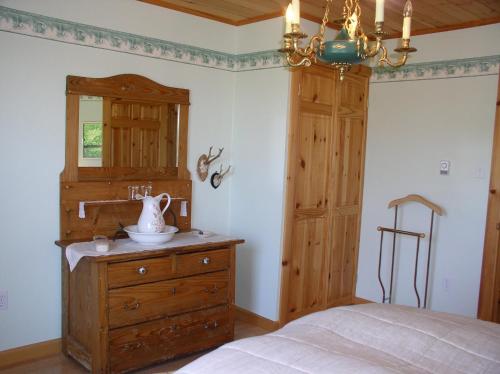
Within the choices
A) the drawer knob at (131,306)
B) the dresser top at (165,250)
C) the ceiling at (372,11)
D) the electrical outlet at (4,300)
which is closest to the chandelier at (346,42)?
the ceiling at (372,11)

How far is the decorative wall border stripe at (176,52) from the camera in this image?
2.93 metres

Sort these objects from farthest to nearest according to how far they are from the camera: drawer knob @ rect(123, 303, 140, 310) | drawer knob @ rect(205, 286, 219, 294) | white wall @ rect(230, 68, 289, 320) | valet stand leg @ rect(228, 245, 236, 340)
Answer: white wall @ rect(230, 68, 289, 320) < valet stand leg @ rect(228, 245, 236, 340) < drawer knob @ rect(205, 286, 219, 294) < drawer knob @ rect(123, 303, 140, 310)

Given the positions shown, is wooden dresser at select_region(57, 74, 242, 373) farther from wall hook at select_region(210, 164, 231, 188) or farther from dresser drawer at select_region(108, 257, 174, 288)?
wall hook at select_region(210, 164, 231, 188)

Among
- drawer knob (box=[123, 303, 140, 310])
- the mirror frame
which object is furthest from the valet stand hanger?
drawer knob (box=[123, 303, 140, 310])

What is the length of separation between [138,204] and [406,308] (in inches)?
75.8

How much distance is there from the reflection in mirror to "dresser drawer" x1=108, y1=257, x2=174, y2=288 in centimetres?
75

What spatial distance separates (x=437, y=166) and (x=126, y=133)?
240 centimetres

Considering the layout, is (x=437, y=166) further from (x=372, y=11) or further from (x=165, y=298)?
(x=165, y=298)

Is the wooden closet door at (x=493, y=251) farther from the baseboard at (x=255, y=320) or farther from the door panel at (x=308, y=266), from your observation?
the baseboard at (x=255, y=320)

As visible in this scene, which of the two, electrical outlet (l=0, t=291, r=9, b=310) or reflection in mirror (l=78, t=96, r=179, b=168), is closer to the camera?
electrical outlet (l=0, t=291, r=9, b=310)

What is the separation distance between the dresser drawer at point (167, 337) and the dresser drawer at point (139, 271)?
271 millimetres

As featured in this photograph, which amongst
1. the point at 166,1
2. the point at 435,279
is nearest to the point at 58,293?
the point at 166,1

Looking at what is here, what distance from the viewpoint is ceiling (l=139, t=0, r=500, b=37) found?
3291mm

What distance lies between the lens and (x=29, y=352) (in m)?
3.09
